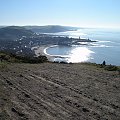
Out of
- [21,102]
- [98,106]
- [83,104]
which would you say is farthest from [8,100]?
[98,106]

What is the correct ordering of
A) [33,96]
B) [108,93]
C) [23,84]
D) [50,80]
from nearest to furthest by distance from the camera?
[33,96]
[108,93]
[23,84]
[50,80]

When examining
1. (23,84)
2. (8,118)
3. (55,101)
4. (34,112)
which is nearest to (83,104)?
(55,101)

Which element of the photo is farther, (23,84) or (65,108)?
(23,84)

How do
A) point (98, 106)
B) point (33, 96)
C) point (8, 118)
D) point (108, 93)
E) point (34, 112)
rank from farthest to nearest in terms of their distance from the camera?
point (108, 93), point (33, 96), point (98, 106), point (34, 112), point (8, 118)

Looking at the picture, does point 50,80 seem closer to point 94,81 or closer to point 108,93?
point 94,81

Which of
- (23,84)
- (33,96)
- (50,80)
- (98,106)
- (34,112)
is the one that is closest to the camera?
(34,112)

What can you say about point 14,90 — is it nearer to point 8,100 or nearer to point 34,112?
point 8,100
